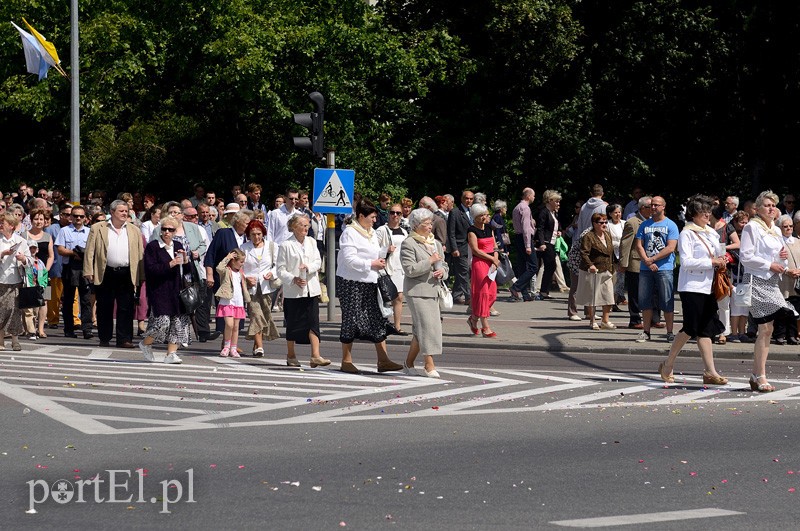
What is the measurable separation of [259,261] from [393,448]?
6.87m

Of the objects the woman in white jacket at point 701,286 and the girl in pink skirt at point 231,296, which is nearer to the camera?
the woman in white jacket at point 701,286

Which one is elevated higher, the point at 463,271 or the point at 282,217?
the point at 282,217

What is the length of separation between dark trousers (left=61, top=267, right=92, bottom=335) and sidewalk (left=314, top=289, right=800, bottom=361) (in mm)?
2964

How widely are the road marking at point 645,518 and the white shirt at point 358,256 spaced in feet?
23.1

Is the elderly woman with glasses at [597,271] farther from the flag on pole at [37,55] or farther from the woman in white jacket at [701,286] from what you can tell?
the flag on pole at [37,55]

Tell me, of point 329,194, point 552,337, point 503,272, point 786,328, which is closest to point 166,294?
point 329,194

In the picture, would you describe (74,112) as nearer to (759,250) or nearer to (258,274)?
(258,274)

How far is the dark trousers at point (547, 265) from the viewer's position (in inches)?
953

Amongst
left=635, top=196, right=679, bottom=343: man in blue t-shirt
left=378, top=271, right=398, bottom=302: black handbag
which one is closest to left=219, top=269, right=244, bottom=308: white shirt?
left=378, top=271, right=398, bottom=302: black handbag

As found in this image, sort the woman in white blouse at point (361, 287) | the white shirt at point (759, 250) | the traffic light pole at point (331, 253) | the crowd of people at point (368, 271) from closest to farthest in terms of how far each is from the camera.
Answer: the white shirt at point (759, 250)
the crowd of people at point (368, 271)
the woman in white blouse at point (361, 287)
the traffic light pole at point (331, 253)

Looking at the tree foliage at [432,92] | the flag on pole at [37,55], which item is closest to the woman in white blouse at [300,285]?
the flag on pole at [37,55]

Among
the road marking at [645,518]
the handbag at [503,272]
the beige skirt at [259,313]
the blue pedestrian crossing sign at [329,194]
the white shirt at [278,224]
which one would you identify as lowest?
the road marking at [645,518]

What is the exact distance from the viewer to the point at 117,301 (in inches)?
681

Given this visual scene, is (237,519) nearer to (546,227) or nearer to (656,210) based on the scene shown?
(656,210)
